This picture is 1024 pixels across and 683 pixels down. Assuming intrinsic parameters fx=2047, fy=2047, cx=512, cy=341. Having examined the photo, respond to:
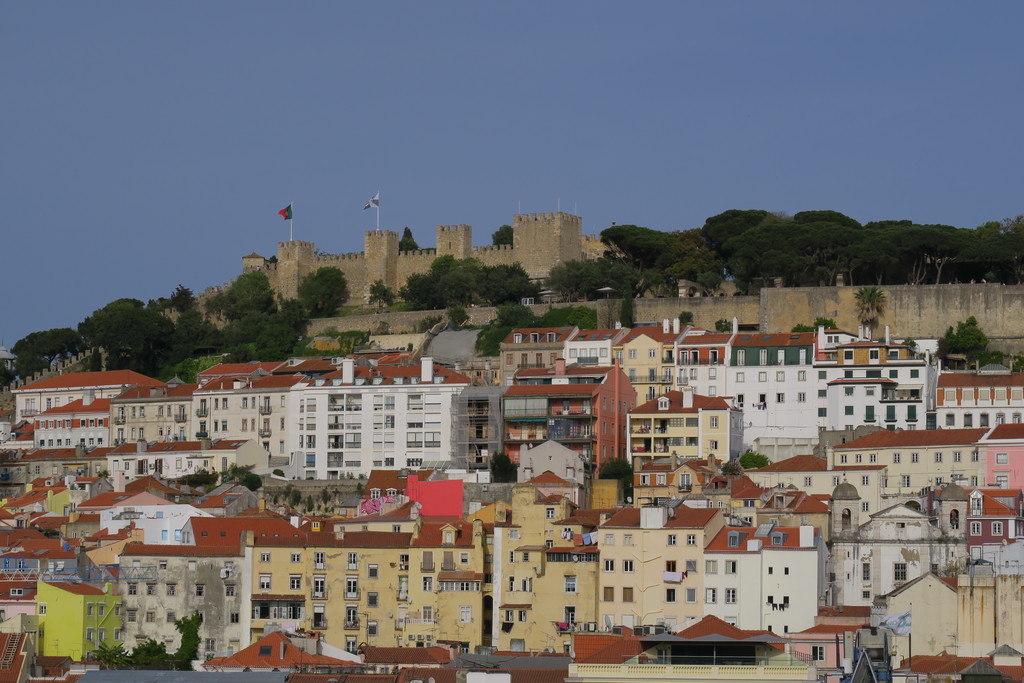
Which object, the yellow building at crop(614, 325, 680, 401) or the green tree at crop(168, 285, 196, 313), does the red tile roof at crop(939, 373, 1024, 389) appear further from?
the green tree at crop(168, 285, 196, 313)

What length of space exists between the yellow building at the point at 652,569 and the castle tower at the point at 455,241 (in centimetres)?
4738

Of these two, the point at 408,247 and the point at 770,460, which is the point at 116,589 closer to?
the point at 770,460

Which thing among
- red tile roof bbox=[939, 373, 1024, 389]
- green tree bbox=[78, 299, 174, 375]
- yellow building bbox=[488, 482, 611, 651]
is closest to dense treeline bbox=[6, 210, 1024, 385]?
green tree bbox=[78, 299, 174, 375]

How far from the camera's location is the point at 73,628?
5231 centimetres

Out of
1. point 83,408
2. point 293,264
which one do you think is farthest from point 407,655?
point 293,264

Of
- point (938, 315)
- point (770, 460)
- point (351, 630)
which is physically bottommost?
point (351, 630)

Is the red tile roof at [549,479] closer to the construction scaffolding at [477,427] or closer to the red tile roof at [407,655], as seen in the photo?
the construction scaffolding at [477,427]

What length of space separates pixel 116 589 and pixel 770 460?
23.7 meters

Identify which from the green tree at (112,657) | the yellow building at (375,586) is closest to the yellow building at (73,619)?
the green tree at (112,657)

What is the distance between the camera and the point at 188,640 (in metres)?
52.6

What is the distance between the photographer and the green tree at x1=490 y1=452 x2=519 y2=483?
6738cm

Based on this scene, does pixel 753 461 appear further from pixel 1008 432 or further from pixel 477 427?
pixel 477 427

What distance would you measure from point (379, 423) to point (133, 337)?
23889 millimetres

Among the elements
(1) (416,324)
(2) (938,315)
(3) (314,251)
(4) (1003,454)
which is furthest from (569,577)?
(3) (314,251)
